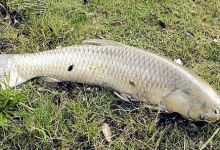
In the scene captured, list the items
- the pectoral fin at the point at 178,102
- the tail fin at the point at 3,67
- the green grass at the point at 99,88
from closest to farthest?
the green grass at the point at 99,88, the pectoral fin at the point at 178,102, the tail fin at the point at 3,67

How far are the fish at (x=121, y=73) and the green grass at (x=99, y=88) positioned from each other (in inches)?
5.1

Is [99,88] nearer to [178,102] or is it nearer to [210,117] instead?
[178,102]

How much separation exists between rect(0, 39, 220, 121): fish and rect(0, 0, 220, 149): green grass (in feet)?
0.43

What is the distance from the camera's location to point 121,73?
12.3 ft

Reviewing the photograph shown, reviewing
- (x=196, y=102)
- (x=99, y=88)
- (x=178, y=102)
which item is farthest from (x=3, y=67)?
(x=196, y=102)

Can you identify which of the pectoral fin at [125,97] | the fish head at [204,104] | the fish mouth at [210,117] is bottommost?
the pectoral fin at [125,97]

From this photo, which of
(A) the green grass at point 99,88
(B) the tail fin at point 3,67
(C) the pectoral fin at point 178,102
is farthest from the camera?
(B) the tail fin at point 3,67

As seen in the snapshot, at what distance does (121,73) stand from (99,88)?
1.17ft

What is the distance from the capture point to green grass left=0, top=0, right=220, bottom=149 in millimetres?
3338

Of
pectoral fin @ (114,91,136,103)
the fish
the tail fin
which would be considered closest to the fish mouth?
the fish

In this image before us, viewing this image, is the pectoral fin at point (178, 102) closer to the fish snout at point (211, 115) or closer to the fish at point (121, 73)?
the fish at point (121, 73)

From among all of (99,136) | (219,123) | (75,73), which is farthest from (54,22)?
(219,123)

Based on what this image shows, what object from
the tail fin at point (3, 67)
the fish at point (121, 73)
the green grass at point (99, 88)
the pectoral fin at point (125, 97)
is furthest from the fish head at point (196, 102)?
the tail fin at point (3, 67)

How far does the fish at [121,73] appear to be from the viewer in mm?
3529
